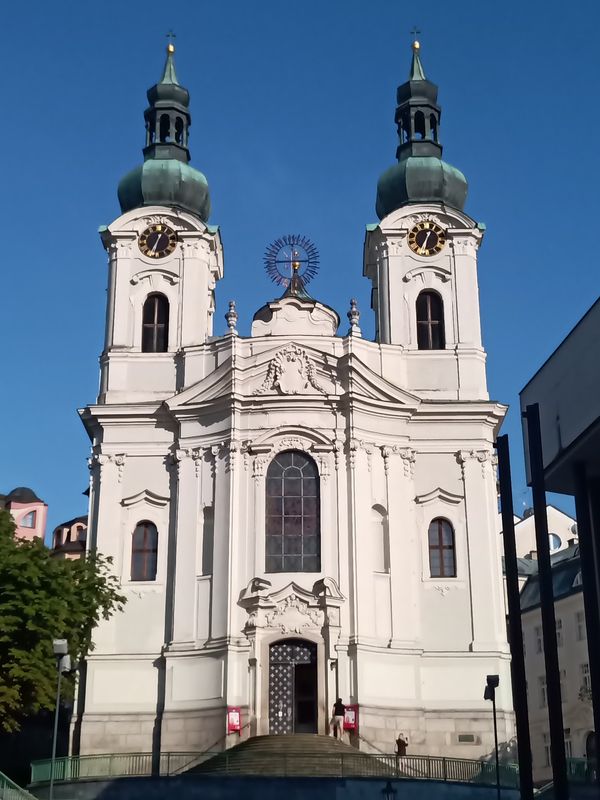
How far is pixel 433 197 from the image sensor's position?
135 feet

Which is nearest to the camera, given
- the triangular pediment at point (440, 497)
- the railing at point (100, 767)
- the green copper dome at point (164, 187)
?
the railing at point (100, 767)

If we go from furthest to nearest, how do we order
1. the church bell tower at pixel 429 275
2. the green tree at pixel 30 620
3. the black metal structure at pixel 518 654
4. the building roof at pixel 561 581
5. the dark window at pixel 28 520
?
the dark window at pixel 28 520 < the building roof at pixel 561 581 < the church bell tower at pixel 429 275 < the green tree at pixel 30 620 < the black metal structure at pixel 518 654

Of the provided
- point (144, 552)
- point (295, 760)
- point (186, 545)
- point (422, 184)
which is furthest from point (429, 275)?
point (295, 760)

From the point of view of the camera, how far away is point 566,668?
167 ft

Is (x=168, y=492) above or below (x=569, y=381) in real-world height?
above

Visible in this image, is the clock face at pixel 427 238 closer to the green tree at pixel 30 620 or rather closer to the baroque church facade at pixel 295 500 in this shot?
the baroque church facade at pixel 295 500

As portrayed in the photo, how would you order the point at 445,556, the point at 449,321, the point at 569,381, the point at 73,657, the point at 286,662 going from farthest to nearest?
1. the point at 449,321
2. the point at 445,556
3. the point at 286,662
4. the point at 73,657
5. the point at 569,381

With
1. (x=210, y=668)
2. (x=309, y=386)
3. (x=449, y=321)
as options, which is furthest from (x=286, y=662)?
(x=449, y=321)

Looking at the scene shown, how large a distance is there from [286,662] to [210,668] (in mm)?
2198

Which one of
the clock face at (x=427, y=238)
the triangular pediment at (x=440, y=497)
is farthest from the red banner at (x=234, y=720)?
the clock face at (x=427, y=238)

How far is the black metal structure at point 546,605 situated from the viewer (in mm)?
13453

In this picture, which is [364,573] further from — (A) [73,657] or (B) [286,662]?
(A) [73,657]

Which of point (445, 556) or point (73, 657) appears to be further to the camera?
point (445, 556)

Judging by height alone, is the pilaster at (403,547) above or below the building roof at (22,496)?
below
